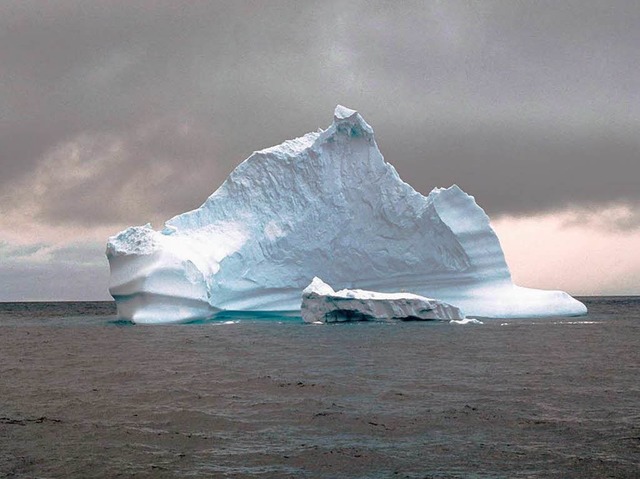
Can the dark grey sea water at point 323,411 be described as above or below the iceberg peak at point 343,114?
below

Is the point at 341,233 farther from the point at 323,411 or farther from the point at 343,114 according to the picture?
the point at 323,411

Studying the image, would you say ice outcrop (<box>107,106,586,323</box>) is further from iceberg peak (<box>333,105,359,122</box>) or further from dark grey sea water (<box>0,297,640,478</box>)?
dark grey sea water (<box>0,297,640,478</box>)

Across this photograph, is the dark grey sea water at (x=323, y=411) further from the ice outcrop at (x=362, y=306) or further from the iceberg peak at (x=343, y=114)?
the iceberg peak at (x=343, y=114)

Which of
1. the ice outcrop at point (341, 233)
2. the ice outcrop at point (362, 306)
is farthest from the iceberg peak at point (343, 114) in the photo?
the ice outcrop at point (362, 306)

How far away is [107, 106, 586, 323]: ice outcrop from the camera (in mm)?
26453

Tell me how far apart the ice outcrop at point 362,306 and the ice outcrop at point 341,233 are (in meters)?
2.31

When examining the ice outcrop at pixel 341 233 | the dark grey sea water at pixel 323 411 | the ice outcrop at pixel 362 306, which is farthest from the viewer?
the ice outcrop at pixel 341 233

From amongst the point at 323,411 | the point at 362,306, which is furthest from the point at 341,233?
the point at 323,411

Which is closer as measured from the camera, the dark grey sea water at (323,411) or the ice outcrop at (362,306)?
the dark grey sea water at (323,411)

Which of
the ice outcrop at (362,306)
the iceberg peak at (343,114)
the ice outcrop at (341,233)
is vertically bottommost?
the ice outcrop at (362,306)

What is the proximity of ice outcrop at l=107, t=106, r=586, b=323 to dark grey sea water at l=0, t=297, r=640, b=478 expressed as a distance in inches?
359

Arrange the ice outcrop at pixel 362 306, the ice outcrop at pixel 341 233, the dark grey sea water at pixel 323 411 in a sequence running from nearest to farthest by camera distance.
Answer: the dark grey sea water at pixel 323 411 < the ice outcrop at pixel 362 306 < the ice outcrop at pixel 341 233

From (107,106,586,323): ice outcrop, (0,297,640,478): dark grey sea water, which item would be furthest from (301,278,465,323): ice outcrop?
(0,297,640,478): dark grey sea water

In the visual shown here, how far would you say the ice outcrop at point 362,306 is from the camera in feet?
78.3
